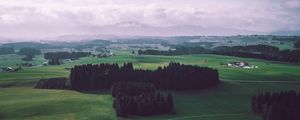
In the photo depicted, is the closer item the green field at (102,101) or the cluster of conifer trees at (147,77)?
the green field at (102,101)

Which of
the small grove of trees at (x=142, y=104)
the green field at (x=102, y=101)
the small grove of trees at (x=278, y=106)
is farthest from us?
the small grove of trees at (x=142, y=104)

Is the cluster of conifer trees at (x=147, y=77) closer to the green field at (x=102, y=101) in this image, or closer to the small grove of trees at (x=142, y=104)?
the green field at (x=102, y=101)

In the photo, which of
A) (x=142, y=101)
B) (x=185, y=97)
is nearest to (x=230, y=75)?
(x=185, y=97)

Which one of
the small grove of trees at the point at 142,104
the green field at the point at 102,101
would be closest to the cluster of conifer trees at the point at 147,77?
the green field at the point at 102,101

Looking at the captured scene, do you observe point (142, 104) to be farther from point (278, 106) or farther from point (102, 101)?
point (278, 106)

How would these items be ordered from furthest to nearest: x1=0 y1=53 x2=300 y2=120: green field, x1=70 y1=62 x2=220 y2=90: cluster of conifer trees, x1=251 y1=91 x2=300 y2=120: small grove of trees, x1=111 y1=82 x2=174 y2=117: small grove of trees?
1. x1=70 y1=62 x2=220 y2=90: cluster of conifer trees
2. x1=111 y1=82 x2=174 y2=117: small grove of trees
3. x1=0 y1=53 x2=300 y2=120: green field
4. x1=251 y1=91 x2=300 y2=120: small grove of trees

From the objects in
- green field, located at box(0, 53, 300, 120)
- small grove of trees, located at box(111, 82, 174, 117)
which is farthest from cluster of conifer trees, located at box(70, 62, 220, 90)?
small grove of trees, located at box(111, 82, 174, 117)

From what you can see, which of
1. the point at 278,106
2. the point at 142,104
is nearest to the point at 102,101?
the point at 142,104

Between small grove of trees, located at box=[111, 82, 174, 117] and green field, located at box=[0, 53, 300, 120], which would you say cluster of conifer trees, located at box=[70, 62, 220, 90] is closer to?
green field, located at box=[0, 53, 300, 120]
